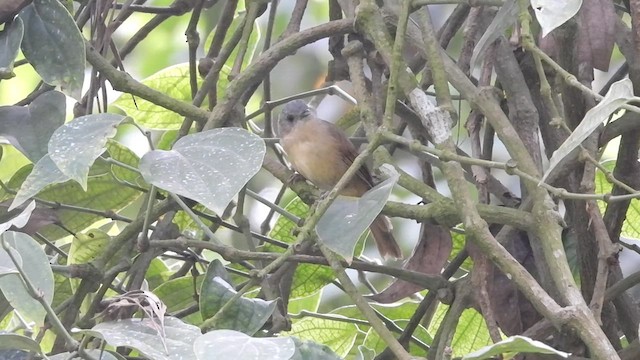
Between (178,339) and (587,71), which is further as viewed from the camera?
(587,71)

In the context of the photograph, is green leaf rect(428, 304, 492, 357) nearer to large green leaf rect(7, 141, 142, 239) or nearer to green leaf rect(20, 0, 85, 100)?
large green leaf rect(7, 141, 142, 239)

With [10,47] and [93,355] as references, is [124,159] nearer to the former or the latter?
[10,47]

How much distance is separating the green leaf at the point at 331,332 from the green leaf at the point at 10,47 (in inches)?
25.2

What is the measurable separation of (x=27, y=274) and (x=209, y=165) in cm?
22

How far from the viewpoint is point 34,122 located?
1338mm

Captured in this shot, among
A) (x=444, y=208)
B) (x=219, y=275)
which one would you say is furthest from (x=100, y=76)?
(x=444, y=208)

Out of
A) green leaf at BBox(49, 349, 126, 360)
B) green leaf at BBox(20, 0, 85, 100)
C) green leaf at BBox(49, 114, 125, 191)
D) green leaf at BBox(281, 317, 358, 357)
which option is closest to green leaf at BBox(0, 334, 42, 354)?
green leaf at BBox(49, 349, 126, 360)

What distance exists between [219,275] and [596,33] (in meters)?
0.54

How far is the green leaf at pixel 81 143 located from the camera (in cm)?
101

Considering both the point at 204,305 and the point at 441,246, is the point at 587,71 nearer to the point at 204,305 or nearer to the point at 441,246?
the point at 441,246

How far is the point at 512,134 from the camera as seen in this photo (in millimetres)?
1217

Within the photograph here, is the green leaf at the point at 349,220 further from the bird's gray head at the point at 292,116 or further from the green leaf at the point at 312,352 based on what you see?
the bird's gray head at the point at 292,116

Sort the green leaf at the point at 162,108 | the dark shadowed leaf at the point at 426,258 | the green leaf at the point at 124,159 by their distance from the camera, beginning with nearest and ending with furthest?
the dark shadowed leaf at the point at 426,258
the green leaf at the point at 124,159
the green leaf at the point at 162,108

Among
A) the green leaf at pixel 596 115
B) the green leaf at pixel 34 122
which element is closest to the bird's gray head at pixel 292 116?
A: the green leaf at pixel 34 122
